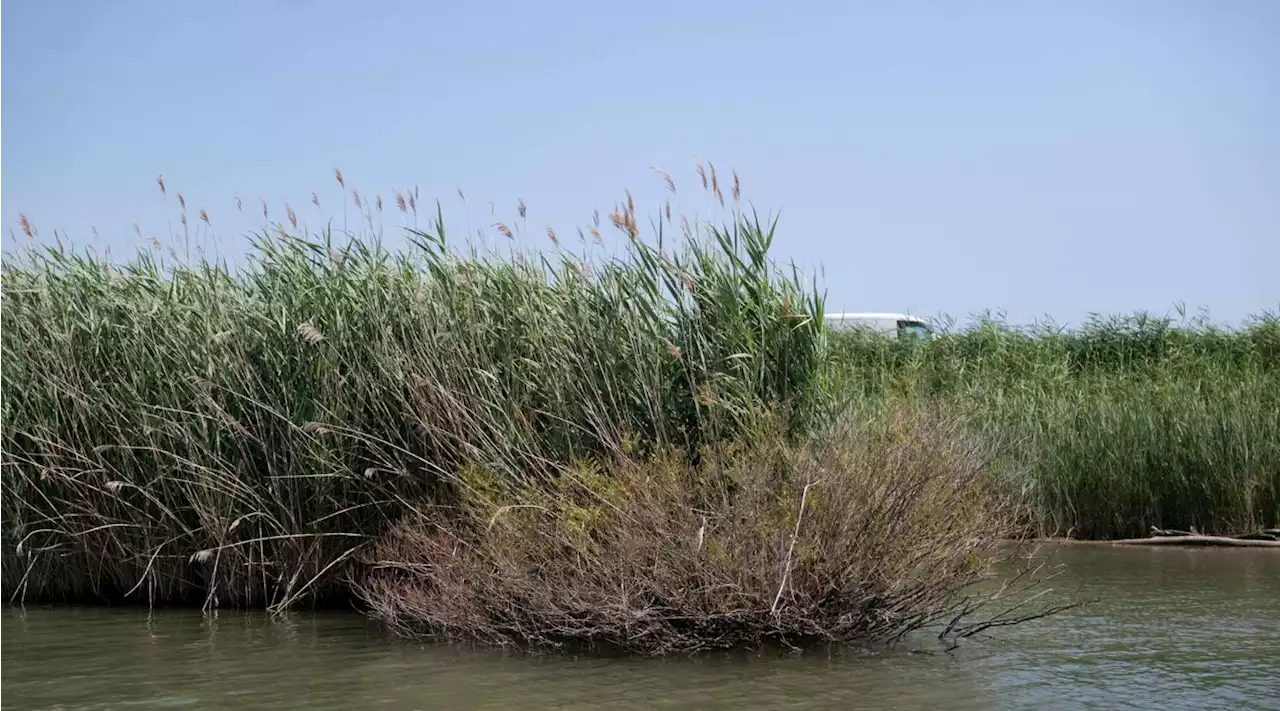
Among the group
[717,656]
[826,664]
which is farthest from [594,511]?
[826,664]

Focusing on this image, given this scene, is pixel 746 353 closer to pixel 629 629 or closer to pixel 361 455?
pixel 629 629

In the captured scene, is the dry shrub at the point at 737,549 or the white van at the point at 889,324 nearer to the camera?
the dry shrub at the point at 737,549

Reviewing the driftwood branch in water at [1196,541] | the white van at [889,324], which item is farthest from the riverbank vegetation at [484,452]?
the white van at [889,324]

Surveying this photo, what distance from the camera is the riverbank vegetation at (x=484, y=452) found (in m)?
9.25

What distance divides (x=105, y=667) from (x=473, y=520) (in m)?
2.75

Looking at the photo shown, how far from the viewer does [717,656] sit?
9.34 meters

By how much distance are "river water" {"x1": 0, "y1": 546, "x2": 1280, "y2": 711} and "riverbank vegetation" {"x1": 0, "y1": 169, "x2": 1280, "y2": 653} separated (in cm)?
36

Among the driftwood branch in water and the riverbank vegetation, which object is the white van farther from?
the riverbank vegetation

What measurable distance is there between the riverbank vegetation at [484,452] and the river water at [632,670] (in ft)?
1.20

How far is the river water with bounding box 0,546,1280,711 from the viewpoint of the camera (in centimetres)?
833

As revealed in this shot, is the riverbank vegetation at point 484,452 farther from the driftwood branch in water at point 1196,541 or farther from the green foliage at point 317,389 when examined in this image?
the driftwood branch in water at point 1196,541

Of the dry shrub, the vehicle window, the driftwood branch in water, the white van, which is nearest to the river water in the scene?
the dry shrub

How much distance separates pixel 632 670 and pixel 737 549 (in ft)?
3.46

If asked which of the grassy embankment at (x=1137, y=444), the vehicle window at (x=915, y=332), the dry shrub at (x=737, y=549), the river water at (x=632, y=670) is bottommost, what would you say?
the river water at (x=632, y=670)
